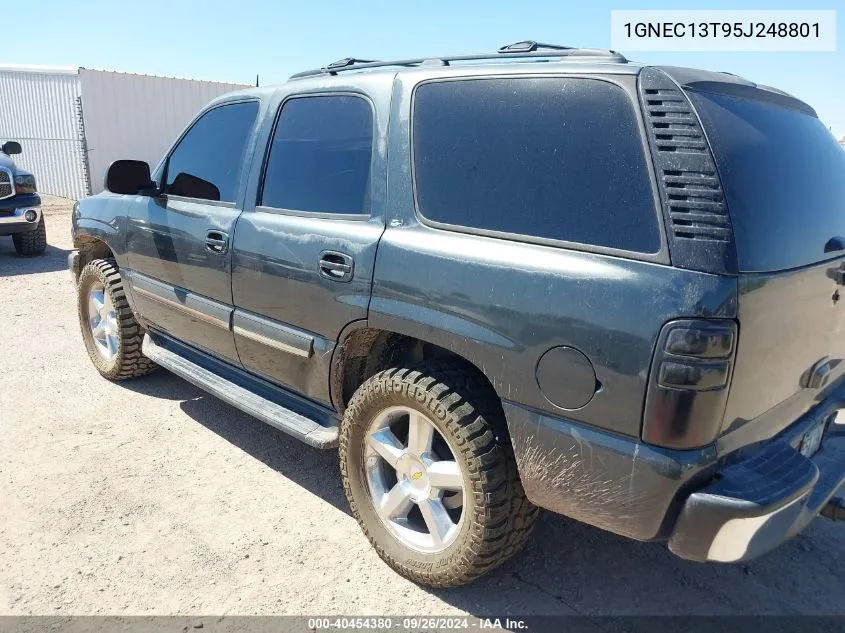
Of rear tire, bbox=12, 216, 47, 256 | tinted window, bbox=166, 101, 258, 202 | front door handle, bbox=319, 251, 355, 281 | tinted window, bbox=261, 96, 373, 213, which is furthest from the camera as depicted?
rear tire, bbox=12, 216, 47, 256

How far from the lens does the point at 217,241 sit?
10.6ft

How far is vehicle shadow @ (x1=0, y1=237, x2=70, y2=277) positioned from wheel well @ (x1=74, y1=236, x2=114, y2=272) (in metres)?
4.61

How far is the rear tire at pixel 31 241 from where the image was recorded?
9438mm

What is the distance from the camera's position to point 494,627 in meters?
2.37

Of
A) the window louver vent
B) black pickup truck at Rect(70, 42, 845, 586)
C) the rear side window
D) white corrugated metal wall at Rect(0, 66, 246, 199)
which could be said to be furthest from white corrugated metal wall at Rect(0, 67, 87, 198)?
the window louver vent

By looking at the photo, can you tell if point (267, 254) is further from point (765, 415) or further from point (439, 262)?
point (765, 415)

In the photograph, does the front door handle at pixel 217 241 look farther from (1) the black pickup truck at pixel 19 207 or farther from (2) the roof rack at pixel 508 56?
(1) the black pickup truck at pixel 19 207

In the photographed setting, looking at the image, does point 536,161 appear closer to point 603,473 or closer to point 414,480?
point 603,473

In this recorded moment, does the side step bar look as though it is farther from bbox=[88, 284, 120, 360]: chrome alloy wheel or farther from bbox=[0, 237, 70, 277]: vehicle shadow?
bbox=[0, 237, 70, 277]: vehicle shadow

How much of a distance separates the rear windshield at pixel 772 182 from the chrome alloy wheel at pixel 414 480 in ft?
3.98

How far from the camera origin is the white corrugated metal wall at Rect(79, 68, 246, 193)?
623 inches

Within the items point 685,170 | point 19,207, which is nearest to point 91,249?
point 685,170

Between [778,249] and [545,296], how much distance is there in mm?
690

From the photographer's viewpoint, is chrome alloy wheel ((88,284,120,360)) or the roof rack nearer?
the roof rack
